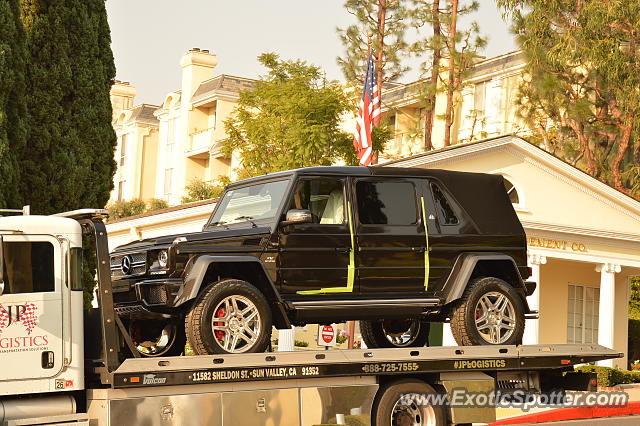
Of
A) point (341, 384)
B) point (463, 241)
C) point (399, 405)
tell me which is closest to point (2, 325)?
point (341, 384)

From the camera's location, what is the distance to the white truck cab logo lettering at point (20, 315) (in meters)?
9.08

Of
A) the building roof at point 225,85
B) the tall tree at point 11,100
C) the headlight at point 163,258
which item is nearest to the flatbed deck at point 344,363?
the headlight at point 163,258

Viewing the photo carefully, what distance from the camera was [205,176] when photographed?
5025 centimetres

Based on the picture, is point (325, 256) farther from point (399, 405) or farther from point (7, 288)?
point (7, 288)

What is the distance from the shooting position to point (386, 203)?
11664 mm

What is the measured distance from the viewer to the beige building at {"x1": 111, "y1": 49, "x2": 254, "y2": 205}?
4788 cm

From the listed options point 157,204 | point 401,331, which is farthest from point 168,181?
point 401,331

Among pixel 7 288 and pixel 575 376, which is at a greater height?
pixel 7 288

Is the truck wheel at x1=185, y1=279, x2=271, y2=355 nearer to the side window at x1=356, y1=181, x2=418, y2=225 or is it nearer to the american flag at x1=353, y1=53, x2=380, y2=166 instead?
the side window at x1=356, y1=181, x2=418, y2=225

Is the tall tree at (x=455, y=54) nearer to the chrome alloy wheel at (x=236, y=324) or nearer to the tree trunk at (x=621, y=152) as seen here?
the tree trunk at (x=621, y=152)

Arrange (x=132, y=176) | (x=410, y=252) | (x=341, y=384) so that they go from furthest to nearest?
(x=132, y=176) < (x=410, y=252) < (x=341, y=384)

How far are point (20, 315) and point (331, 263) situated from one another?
340 centimetres

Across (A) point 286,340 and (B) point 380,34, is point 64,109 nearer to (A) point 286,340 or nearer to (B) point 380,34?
(A) point 286,340

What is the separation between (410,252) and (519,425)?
28.2ft
